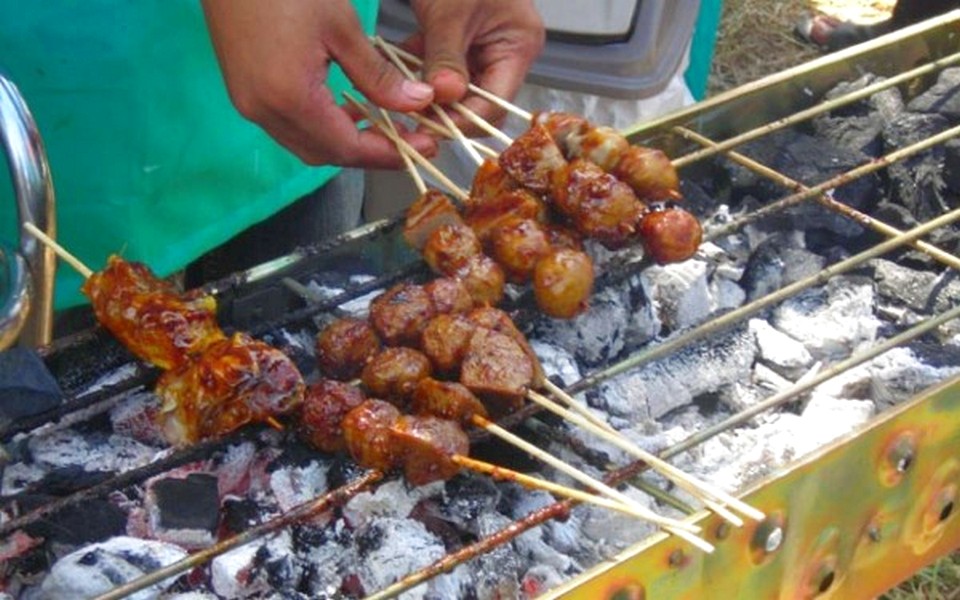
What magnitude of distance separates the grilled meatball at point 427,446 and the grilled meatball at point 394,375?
0.59 ft

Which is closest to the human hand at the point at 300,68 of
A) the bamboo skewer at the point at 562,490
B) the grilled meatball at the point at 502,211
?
the grilled meatball at the point at 502,211

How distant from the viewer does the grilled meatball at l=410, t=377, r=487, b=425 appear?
8.04 feet

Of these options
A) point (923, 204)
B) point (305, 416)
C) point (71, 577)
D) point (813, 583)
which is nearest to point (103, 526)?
point (71, 577)

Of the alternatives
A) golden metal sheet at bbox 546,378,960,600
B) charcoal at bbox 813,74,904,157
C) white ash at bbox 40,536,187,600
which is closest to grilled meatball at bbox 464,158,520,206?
golden metal sheet at bbox 546,378,960,600

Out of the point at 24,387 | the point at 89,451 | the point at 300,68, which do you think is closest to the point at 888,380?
the point at 300,68

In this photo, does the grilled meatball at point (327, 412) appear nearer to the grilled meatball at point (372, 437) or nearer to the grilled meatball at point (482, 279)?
the grilled meatball at point (372, 437)

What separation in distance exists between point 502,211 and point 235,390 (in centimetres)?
85

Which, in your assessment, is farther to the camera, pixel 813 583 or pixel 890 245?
pixel 890 245

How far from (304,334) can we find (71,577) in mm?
898

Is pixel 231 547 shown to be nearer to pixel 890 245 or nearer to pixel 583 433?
pixel 583 433

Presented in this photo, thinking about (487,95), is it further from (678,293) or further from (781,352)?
(781,352)

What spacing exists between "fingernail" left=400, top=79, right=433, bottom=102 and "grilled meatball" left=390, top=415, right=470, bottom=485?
2.52 ft

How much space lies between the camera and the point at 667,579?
7.50 feet

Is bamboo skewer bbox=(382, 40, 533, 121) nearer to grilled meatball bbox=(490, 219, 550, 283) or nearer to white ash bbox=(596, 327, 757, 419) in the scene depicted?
grilled meatball bbox=(490, 219, 550, 283)
